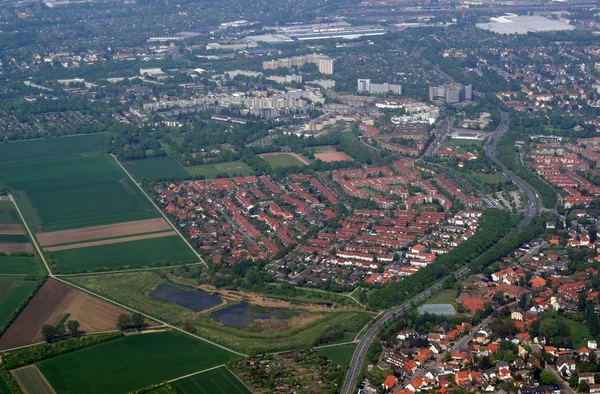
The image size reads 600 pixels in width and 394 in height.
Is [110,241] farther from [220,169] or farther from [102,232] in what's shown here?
[220,169]

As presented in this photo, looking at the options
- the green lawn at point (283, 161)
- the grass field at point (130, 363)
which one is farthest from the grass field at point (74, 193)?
the grass field at point (130, 363)

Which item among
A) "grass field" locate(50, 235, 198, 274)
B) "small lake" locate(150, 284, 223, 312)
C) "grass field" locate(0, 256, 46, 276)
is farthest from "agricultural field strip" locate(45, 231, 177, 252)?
"small lake" locate(150, 284, 223, 312)

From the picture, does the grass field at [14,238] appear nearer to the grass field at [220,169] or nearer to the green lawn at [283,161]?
the grass field at [220,169]

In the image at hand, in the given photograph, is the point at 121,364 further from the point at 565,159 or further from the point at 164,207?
the point at 565,159

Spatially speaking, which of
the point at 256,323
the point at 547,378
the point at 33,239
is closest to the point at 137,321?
the point at 256,323

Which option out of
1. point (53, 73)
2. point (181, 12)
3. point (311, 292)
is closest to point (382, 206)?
point (311, 292)

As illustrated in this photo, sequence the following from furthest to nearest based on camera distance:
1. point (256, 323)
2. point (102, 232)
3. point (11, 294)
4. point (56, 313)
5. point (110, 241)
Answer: point (102, 232) < point (110, 241) < point (11, 294) < point (56, 313) < point (256, 323)
